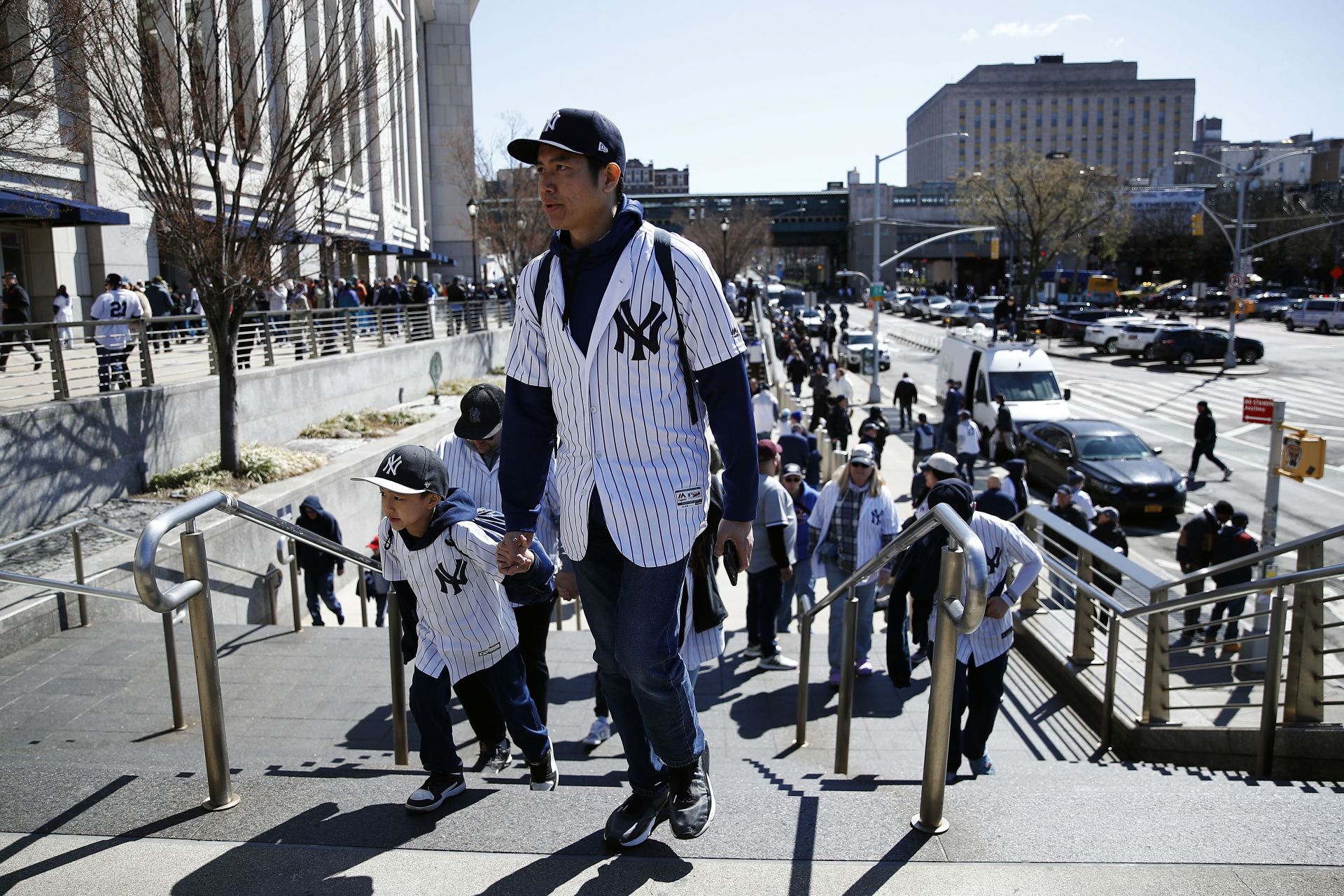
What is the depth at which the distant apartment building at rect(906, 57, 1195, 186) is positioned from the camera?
157500 mm

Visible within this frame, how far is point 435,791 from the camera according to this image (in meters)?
3.47

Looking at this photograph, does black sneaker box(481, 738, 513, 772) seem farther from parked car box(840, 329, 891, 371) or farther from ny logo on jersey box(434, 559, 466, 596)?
parked car box(840, 329, 891, 371)

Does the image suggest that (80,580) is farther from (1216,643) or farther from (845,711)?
(1216,643)

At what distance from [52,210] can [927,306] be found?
227ft

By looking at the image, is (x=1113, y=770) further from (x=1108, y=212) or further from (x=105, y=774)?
(x=1108, y=212)


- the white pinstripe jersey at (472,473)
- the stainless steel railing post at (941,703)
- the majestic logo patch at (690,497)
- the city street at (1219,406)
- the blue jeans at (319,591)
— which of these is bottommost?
the city street at (1219,406)

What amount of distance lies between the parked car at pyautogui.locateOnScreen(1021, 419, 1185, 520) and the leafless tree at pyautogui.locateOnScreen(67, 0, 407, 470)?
12.2 metres

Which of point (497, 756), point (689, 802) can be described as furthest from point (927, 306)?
point (689, 802)

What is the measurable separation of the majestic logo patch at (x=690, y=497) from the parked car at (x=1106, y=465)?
14.5 meters

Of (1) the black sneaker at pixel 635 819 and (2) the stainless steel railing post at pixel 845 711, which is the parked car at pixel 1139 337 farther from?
(1) the black sneaker at pixel 635 819

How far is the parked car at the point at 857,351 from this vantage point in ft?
143

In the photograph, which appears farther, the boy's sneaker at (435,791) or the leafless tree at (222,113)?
the leafless tree at (222,113)

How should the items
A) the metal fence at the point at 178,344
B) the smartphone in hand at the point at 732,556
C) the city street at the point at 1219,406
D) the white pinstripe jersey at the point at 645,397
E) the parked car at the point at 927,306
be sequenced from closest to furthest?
the white pinstripe jersey at the point at 645,397 < the smartphone in hand at the point at 732,556 < the metal fence at the point at 178,344 < the city street at the point at 1219,406 < the parked car at the point at 927,306

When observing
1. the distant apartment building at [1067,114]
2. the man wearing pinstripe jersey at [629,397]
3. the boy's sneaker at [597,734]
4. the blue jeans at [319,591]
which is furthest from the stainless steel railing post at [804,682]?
the distant apartment building at [1067,114]
